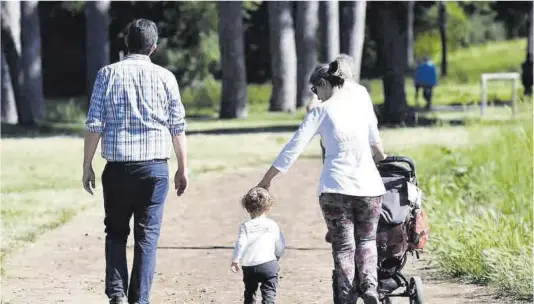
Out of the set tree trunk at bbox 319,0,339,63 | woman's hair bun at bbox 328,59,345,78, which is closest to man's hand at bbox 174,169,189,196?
woman's hair bun at bbox 328,59,345,78

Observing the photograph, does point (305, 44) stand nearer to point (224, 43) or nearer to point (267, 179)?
point (224, 43)

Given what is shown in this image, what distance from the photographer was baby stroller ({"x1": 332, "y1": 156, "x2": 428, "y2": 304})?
8.23 m

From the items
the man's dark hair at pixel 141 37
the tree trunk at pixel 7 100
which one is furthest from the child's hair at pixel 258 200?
the tree trunk at pixel 7 100

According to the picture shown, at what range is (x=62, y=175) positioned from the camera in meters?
19.5

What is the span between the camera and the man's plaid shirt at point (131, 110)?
7.99 meters

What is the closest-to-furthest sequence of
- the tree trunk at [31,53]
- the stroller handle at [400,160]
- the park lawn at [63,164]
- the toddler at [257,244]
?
1. the toddler at [257,244]
2. the stroller handle at [400,160]
3. the park lawn at [63,164]
4. the tree trunk at [31,53]

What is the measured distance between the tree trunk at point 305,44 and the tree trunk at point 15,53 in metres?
8.23

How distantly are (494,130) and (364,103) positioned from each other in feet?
29.5

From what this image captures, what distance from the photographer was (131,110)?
8.00 metres

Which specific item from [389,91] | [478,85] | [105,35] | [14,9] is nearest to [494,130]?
[389,91]

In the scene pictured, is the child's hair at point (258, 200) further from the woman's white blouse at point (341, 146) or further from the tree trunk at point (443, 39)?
the tree trunk at point (443, 39)

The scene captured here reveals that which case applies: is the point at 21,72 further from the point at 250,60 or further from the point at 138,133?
the point at 138,133

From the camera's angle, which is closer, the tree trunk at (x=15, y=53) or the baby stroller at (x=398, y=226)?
the baby stroller at (x=398, y=226)

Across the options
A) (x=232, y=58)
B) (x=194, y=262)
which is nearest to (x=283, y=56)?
(x=232, y=58)
